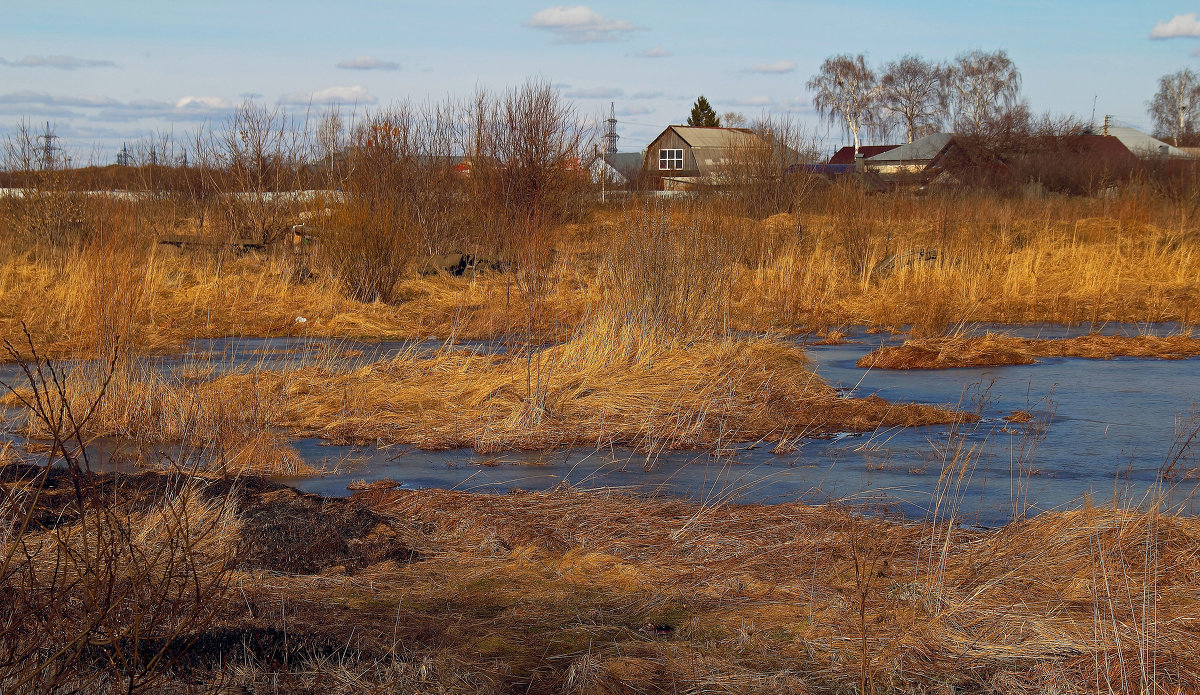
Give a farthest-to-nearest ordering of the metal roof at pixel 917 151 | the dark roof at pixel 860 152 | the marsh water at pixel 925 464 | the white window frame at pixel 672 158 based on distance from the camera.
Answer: the dark roof at pixel 860 152 < the white window frame at pixel 672 158 < the metal roof at pixel 917 151 < the marsh water at pixel 925 464

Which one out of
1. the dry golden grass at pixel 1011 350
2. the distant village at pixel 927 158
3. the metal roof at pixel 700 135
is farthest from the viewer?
the metal roof at pixel 700 135

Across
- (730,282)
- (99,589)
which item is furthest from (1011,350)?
(99,589)

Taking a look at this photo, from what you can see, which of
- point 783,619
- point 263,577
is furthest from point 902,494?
point 263,577

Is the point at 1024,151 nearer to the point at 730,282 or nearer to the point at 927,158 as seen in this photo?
the point at 927,158

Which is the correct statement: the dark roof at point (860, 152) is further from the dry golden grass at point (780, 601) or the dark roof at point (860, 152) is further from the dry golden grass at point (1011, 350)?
the dry golden grass at point (780, 601)

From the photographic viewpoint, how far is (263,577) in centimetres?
439

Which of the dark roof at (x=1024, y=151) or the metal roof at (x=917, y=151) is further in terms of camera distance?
the metal roof at (x=917, y=151)

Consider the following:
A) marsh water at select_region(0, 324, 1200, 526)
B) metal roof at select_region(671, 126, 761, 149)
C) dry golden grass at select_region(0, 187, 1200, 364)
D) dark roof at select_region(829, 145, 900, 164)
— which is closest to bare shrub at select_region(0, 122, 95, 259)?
dry golden grass at select_region(0, 187, 1200, 364)

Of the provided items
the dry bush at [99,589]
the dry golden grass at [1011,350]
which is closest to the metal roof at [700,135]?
the dry golden grass at [1011,350]

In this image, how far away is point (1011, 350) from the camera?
38.1 ft

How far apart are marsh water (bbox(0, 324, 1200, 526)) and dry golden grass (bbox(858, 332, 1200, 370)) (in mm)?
1548

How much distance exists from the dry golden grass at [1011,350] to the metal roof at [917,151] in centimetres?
4915

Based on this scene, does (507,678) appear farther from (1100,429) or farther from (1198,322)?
(1198,322)

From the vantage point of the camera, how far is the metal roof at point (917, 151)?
198 feet
